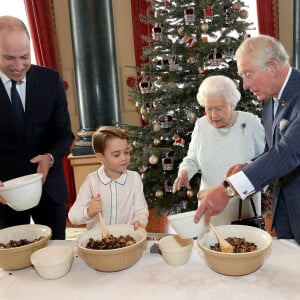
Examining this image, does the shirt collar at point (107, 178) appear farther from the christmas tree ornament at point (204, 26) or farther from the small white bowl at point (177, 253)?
the christmas tree ornament at point (204, 26)

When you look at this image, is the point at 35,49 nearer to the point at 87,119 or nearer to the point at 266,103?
the point at 87,119

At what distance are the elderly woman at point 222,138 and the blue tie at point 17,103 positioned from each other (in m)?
0.97

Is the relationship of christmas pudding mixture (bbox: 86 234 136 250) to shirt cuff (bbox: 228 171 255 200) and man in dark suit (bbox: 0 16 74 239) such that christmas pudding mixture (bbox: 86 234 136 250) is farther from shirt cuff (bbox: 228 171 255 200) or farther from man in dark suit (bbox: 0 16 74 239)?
man in dark suit (bbox: 0 16 74 239)

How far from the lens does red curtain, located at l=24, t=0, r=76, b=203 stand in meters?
4.97

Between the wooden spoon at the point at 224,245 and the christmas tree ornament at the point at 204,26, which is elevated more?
the christmas tree ornament at the point at 204,26

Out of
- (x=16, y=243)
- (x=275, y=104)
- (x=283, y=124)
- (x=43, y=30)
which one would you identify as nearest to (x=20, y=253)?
(x=16, y=243)

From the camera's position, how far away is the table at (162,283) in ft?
4.07

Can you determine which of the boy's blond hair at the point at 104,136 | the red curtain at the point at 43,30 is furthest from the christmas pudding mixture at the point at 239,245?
the red curtain at the point at 43,30

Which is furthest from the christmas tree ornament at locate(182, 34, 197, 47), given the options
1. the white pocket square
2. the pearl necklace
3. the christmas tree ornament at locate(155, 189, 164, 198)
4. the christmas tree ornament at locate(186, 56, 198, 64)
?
the white pocket square

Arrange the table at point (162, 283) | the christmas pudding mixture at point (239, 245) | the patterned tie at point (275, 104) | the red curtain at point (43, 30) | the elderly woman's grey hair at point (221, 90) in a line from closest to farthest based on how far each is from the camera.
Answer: the table at point (162, 283) < the christmas pudding mixture at point (239, 245) < the patterned tie at point (275, 104) < the elderly woman's grey hair at point (221, 90) < the red curtain at point (43, 30)

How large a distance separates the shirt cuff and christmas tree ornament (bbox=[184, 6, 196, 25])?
8.05ft

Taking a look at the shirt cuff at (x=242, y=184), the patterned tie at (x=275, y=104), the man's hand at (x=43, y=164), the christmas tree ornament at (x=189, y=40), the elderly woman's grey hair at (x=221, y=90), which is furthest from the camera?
the christmas tree ornament at (x=189, y=40)

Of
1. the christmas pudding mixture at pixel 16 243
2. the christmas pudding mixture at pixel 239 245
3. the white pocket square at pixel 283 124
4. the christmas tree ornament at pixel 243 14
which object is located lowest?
the christmas pudding mixture at pixel 16 243

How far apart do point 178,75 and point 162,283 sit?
2644mm
